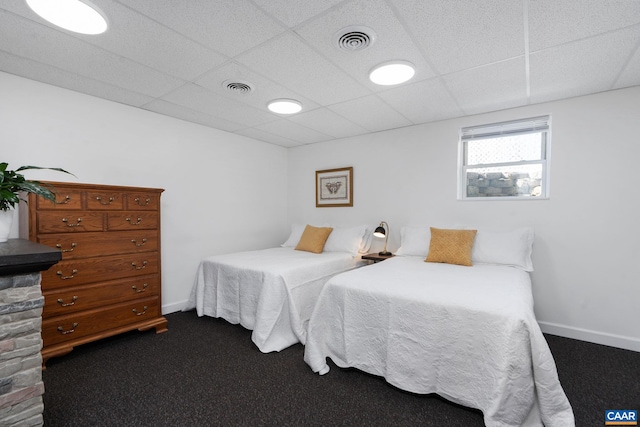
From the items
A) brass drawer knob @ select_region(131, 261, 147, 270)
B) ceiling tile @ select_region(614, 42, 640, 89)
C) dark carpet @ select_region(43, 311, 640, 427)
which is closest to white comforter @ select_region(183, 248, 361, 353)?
dark carpet @ select_region(43, 311, 640, 427)

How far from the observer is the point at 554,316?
2930 millimetres

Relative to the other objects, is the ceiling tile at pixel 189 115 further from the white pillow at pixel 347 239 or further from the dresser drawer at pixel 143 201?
the white pillow at pixel 347 239

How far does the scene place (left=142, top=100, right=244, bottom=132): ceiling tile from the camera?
311 cm

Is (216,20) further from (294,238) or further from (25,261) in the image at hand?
(294,238)

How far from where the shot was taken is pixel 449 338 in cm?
177

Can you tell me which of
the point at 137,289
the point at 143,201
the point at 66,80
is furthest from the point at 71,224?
the point at 66,80

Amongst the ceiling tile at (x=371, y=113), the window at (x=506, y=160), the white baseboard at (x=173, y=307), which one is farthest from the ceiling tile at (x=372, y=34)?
the white baseboard at (x=173, y=307)

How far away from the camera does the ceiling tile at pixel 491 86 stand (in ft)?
7.54

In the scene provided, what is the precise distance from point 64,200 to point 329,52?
2.33 meters

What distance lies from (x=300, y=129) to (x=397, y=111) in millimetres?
1321

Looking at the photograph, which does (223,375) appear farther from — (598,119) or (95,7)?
(598,119)

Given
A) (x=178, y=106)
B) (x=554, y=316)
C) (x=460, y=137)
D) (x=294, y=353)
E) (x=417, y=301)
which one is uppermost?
(x=178, y=106)

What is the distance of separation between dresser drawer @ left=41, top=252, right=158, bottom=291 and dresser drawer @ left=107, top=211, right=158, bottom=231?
0.86ft

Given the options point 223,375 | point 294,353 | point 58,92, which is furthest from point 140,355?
point 58,92
